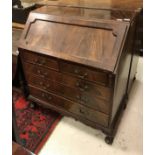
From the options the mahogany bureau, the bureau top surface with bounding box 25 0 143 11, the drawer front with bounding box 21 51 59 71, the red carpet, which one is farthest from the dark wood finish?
the bureau top surface with bounding box 25 0 143 11

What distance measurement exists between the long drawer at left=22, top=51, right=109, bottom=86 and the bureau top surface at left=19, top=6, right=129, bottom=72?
0.05 metres

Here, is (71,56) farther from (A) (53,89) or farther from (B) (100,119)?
(B) (100,119)

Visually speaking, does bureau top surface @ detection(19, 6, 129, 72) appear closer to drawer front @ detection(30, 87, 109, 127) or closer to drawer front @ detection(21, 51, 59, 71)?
drawer front @ detection(21, 51, 59, 71)

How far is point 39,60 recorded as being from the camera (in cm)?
151

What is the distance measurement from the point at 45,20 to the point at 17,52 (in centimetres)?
40

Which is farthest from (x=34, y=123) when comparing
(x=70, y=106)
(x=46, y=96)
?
(x=70, y=106)

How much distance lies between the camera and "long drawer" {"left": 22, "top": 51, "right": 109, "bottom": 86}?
126 centimetres

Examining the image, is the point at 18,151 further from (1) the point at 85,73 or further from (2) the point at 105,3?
(2) the point at 105,3

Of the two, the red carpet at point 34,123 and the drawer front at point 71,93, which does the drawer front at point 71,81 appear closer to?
the drawer front at point 71,93

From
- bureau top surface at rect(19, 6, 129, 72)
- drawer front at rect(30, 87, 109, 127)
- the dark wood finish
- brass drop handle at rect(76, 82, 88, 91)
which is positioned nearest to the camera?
the dark wood finish

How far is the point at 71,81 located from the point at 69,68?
0.38 ft

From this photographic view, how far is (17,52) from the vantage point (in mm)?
1692
